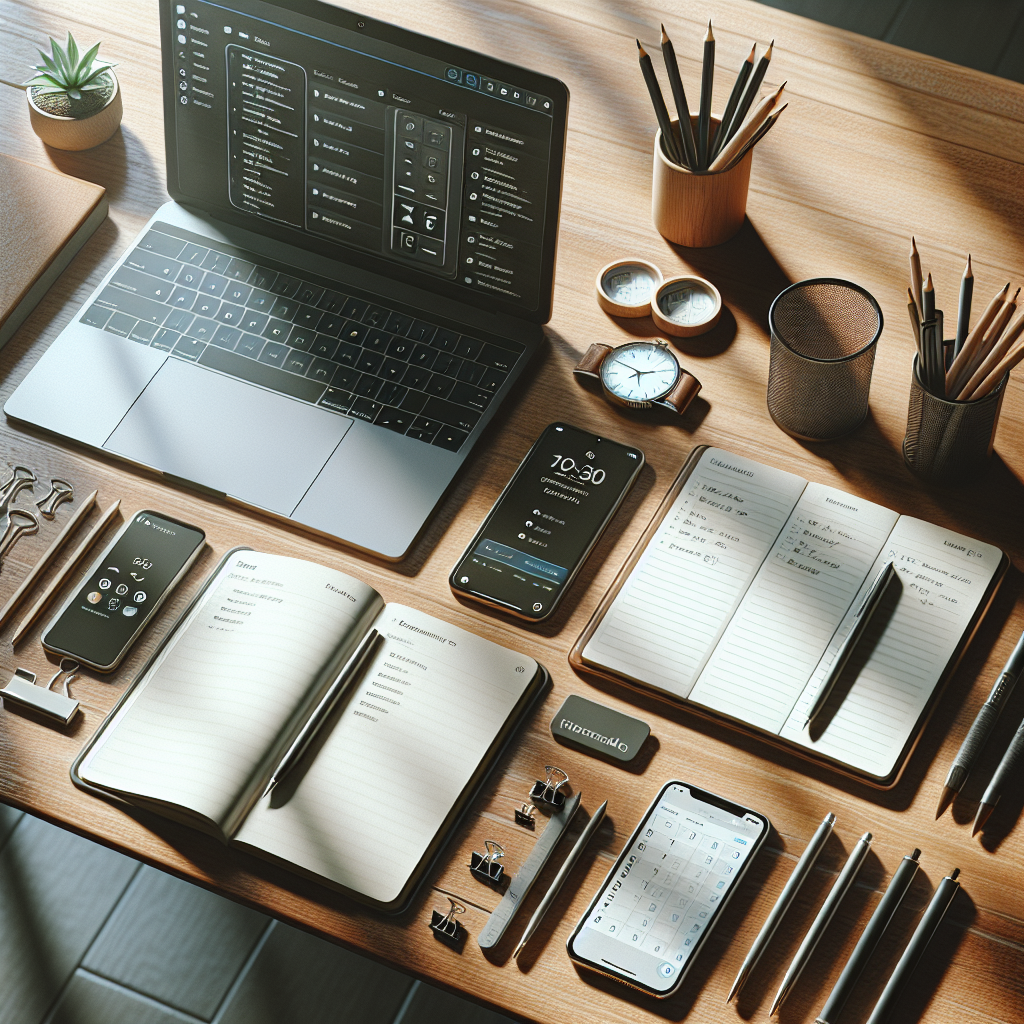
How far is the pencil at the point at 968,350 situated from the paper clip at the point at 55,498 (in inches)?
31.9

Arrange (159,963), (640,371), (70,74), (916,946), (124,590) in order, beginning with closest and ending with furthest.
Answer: (916,946), (124,590), (640,371), (70,74), (159,963)

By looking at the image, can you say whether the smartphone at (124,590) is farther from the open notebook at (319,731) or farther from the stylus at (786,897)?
the stylus at (786,897)

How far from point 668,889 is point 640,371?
1.65 feet

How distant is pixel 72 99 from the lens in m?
1.37

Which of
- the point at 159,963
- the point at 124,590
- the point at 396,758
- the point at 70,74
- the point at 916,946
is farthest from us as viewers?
the point at 159,963

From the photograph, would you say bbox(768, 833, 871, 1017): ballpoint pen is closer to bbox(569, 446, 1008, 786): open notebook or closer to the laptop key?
bbox(569, 446, 1008, 786): open notebook

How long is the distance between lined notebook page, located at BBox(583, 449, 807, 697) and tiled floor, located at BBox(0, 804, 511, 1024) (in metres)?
0.84

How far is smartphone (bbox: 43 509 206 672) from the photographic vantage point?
3.51ft

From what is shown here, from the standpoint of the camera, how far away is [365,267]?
126cm

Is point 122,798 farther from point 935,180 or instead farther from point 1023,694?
point 935,180

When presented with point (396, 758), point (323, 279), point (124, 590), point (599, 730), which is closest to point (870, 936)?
point (599, 730)

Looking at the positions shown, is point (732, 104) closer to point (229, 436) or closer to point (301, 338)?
point (301, 338)

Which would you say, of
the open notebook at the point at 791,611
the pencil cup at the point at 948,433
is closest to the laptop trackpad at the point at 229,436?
the open notebook at the point at 791,611

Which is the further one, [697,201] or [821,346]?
[697,201]
